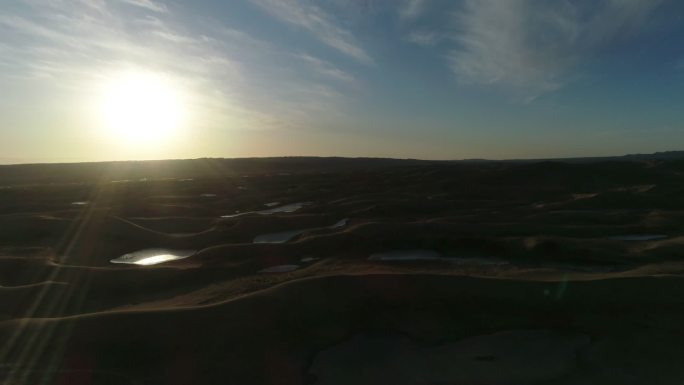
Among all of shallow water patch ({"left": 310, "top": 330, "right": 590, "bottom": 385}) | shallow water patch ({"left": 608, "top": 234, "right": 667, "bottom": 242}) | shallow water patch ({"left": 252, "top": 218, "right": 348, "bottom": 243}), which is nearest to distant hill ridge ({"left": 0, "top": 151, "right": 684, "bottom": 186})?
shallow water patch ({"left": 608, "top": 234, "right": 667, "bottom": 242})

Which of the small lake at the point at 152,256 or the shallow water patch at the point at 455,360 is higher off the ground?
the shallow water patch at the point at 455,360

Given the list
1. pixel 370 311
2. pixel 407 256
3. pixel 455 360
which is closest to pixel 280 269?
pixel 407 256

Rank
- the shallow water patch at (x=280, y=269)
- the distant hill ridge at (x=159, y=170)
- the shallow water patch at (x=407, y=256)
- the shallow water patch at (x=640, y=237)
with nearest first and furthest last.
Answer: the shallow water patch at (x=280, y=269), the shallow water patch at (x=407, y=256), the shallow water patch at (x=640, y=237), the distant hill ridge at (x=159, y=170)

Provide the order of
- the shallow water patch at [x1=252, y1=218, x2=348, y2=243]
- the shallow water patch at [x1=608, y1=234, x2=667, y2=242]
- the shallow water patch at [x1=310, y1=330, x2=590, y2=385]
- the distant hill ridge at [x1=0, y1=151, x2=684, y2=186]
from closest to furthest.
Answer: the shallow water patch at [x1=310, y1=330, x2=590, y2=385]
the shallow water patch at [x1=608, y1=234, x2=667, y2=242]
the shallow water patch at [x1=252, y1=218, x2=348, y2=243]
the distant hill ridge at [x1=0, y1=151, x2=684, y2=186]

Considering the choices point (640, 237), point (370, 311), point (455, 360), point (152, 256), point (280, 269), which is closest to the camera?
point (455, 360)

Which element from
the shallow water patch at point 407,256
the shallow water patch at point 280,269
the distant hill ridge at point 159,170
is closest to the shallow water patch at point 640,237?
the shallow water patch at point 407,256

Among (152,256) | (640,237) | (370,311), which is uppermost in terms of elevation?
(370,311)

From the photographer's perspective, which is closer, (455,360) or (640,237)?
(455,360)

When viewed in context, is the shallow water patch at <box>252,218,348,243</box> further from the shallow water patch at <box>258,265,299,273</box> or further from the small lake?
the shallow water patch at <box>258,265,299,273</box>

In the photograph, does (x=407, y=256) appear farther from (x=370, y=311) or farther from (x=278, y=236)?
(x=370, y=311)

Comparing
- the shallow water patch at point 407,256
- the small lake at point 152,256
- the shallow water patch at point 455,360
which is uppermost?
the shallow water patch at point 455,360

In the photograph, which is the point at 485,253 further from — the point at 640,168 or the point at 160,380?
the point at 640,168

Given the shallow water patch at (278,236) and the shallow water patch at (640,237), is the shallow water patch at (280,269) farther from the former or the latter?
the shallow water patch at (640,237)
